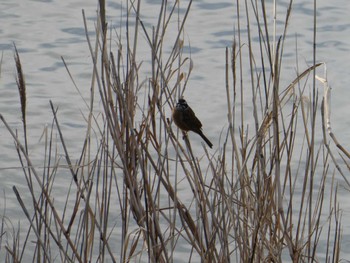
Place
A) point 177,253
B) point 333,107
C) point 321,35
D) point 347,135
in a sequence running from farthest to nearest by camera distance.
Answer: point 321,35 → point 333,107 → point 347,135 → point 177,253

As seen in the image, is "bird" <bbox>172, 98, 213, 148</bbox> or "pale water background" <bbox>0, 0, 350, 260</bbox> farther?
"pale water background" <bbox>0, 0, 350, 260</bbox>

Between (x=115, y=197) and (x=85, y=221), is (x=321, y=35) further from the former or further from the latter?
(x=85, y=221)

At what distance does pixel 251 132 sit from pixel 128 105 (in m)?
3.17

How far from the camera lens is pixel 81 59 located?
650 centimetres

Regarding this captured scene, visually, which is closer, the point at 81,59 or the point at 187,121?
the point at 187,121

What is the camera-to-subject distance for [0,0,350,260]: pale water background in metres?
5.36

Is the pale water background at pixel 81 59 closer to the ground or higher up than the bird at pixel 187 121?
closer to the ground

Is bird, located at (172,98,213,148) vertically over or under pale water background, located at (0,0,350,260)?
over

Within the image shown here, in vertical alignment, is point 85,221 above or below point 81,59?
above

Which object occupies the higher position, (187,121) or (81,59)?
(187,121)

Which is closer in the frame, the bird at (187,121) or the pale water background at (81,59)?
the bird at (187,121)

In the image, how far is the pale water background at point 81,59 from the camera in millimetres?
5355

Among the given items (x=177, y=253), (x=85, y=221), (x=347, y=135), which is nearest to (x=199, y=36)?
(x=347, y=135)

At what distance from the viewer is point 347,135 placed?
17.3 ft
